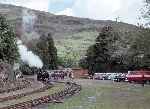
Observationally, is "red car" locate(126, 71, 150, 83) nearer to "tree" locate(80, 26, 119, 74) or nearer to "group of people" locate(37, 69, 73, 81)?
"group of people" locate(37, 69, 73, 81)

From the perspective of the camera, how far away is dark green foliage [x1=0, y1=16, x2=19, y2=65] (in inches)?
2603

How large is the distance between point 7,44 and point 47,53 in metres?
44.4

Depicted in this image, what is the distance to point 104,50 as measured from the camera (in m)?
93.0

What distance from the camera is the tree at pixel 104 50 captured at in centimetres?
9275

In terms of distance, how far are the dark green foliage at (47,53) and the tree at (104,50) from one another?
50.5ft

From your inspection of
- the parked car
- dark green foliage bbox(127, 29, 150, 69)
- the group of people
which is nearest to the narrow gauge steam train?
the group of people

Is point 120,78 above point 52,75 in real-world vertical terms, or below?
below

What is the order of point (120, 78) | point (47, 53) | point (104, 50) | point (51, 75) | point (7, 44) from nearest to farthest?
1. point (7, 44)
2. point (120, 78)
3. point (51, 75)
4. point (104, 50)
5. point (47, 53)

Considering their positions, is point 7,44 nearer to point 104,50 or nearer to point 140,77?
point 140,77

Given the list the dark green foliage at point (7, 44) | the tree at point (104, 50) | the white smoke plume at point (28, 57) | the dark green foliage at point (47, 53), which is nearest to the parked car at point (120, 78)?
the dark green foliage at point (7, 44)

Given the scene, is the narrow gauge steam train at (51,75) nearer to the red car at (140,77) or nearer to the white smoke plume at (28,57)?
the white smoke plume at (28,57)

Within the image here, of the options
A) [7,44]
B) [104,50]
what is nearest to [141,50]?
[7,44]

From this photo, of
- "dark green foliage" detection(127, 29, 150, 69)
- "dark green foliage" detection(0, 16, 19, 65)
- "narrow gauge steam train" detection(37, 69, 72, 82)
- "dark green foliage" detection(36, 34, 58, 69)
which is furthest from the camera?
"dark green foliage" detection(36, 34, 58, 69)

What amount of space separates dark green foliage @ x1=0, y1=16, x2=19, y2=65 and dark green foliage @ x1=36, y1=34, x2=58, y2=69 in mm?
37649
